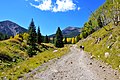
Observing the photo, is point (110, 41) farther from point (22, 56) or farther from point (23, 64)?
point (22, 56)

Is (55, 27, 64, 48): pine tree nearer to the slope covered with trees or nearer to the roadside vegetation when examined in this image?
the roadside vegetation

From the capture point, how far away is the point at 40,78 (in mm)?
20641

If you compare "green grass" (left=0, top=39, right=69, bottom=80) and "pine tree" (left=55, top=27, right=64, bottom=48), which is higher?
"pine tree" (left=55, top=27, right=64, bottom=48)

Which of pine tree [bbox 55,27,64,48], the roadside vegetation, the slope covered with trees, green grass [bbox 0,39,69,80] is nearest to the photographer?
green grass [bbox 0,39,69,80]

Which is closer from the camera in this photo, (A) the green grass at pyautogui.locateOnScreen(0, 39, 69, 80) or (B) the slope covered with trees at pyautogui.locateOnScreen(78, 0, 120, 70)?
(A) the green grass at pyautogui.locateOnScreen(0, 39, 69, 80)

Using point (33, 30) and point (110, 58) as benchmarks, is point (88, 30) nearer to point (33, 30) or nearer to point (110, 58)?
point (33, 30)

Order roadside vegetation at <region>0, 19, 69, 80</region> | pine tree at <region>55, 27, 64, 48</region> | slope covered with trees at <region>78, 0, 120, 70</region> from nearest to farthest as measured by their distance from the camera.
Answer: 1. roadside vegetation at <region>0, 19, 69, 80</region>
2. slope covered with trees at <region>78, 0, 120, 70</region>
3. pine tree at <region>55, 27, 64, 48</region>

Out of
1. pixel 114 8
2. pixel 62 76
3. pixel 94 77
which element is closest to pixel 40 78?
pixel 62 76

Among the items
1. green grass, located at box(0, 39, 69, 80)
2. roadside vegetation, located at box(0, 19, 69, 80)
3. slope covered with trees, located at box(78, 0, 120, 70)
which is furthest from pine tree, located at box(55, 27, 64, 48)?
slope covered with trees, located at box(78, 0, 120, 70)

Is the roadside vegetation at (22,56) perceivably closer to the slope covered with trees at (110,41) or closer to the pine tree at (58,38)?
the pine tree at (58,38)

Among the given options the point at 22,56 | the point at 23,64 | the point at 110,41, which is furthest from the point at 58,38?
the point at 23,64

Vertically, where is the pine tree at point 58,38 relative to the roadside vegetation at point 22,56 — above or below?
above

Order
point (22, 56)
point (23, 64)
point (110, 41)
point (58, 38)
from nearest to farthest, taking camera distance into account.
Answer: point (23, 64), point (110, 41), point (22, 56), point (58, 38)

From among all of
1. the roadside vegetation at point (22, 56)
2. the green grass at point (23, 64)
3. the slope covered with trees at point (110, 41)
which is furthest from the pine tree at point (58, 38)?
the slope covered with trees at point (110, 41)
